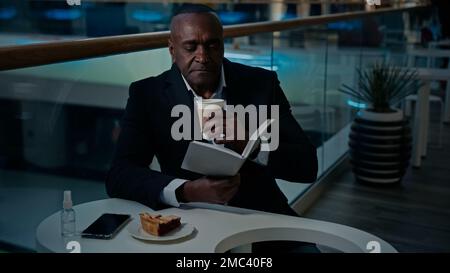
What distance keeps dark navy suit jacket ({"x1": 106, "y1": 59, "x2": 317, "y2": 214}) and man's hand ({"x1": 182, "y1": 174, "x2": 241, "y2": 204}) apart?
0.16 meters

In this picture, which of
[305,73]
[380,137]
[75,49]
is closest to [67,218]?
[75,49]

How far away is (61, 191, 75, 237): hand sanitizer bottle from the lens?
1.20 m

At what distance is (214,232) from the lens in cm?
122

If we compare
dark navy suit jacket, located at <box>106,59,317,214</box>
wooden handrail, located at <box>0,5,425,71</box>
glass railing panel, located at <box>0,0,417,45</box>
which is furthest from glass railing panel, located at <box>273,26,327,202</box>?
glass railing panel, located at <box>0,0,417,45</box>

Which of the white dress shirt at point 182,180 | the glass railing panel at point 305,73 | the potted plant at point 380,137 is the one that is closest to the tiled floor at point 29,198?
the white dress shirt at point 182,180

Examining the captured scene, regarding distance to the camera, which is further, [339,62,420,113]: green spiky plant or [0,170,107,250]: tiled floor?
[339,62,420,113]: green spiky plant

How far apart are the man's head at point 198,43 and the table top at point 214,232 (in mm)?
330

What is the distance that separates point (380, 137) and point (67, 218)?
111 inches

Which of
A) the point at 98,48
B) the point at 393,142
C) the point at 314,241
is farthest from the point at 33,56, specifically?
the point at 393,142

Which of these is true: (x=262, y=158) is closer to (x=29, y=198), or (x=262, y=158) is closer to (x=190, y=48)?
(x=190, y=48)

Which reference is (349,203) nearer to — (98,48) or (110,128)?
(110,128)

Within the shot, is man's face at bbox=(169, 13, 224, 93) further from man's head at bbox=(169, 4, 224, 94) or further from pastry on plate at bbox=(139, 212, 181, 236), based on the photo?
pastry on plate at bbox=(139, 212, 181, 236)

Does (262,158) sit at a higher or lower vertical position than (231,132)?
lower
